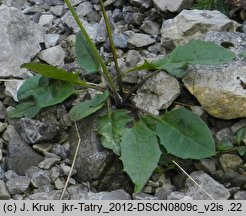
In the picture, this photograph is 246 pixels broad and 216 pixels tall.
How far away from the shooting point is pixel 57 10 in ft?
9.57

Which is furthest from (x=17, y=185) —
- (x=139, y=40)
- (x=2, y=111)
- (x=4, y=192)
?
(x=139, y=40)

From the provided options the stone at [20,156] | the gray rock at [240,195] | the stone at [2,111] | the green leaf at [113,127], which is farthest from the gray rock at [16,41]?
the gray rock at [240,195]

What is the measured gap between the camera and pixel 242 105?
2.22m

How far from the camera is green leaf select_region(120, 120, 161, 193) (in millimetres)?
2027

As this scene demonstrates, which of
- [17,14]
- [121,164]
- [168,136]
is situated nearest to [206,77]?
[168,136]

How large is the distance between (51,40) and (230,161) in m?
0.99

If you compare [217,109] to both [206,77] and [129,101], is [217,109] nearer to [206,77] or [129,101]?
[206,77]

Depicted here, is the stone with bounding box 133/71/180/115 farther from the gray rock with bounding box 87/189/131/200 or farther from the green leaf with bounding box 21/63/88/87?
the gray rock with bounding box 87/189/131/200

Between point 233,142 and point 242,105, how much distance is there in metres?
0.14

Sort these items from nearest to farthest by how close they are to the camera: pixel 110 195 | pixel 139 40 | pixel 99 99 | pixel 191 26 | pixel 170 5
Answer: pixel 110 195
pixel 99 99
pixel 191 26
pixel 139 40
pixel 170 5

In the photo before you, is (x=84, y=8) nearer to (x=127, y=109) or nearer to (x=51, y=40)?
(x=51, y=40)

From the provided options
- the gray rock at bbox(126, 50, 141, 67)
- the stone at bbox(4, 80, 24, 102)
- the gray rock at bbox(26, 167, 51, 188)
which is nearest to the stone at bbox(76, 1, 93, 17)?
the gray rock at bbox(126, 50, 141, 67)

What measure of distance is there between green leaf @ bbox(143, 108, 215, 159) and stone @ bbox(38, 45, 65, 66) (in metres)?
0.55

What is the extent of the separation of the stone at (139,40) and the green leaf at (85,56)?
28 centimetres
